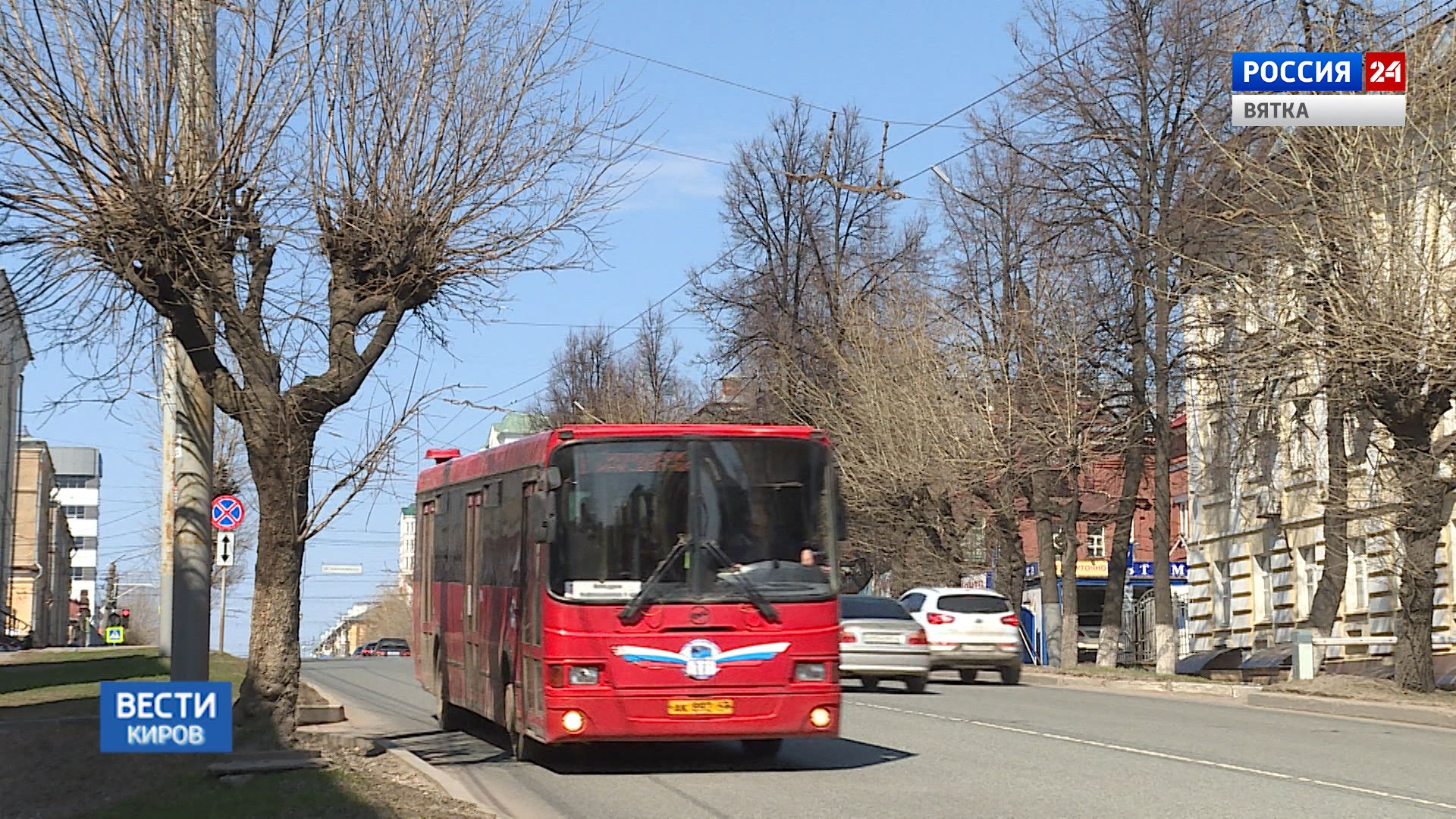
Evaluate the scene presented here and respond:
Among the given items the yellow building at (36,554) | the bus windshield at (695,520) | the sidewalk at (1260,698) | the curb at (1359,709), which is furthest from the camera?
the yellow building at (36,554)

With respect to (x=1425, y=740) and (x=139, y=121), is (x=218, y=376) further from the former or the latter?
(x=1425, y=740)

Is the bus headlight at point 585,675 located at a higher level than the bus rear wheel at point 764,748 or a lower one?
higher

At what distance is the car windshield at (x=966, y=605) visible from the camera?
3192 cm

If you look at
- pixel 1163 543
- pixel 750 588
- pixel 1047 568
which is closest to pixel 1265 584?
pixel 1047 568

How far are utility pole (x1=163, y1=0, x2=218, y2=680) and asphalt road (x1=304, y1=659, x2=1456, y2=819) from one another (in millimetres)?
2451

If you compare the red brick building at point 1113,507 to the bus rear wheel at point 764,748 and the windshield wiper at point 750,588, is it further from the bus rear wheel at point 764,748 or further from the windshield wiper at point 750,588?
the windshield wiper at point 750,588

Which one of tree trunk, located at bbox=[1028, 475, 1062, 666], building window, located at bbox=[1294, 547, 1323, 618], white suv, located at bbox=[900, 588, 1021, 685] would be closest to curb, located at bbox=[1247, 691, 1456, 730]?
white suv, located at bbox=[900, 588, 1021, 685]

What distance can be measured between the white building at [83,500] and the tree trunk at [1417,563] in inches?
6346

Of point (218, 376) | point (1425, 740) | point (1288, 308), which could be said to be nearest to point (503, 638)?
point (218, 376)

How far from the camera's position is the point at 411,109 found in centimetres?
1455

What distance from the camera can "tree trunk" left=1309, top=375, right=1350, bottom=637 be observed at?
25906mm

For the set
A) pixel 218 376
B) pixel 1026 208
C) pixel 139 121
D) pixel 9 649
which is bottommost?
pixel 9 649

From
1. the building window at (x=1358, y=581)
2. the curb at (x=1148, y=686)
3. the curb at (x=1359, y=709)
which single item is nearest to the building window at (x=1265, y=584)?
the building window at (x=1358, y=581)

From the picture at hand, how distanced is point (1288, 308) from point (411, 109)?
47.1 feet
